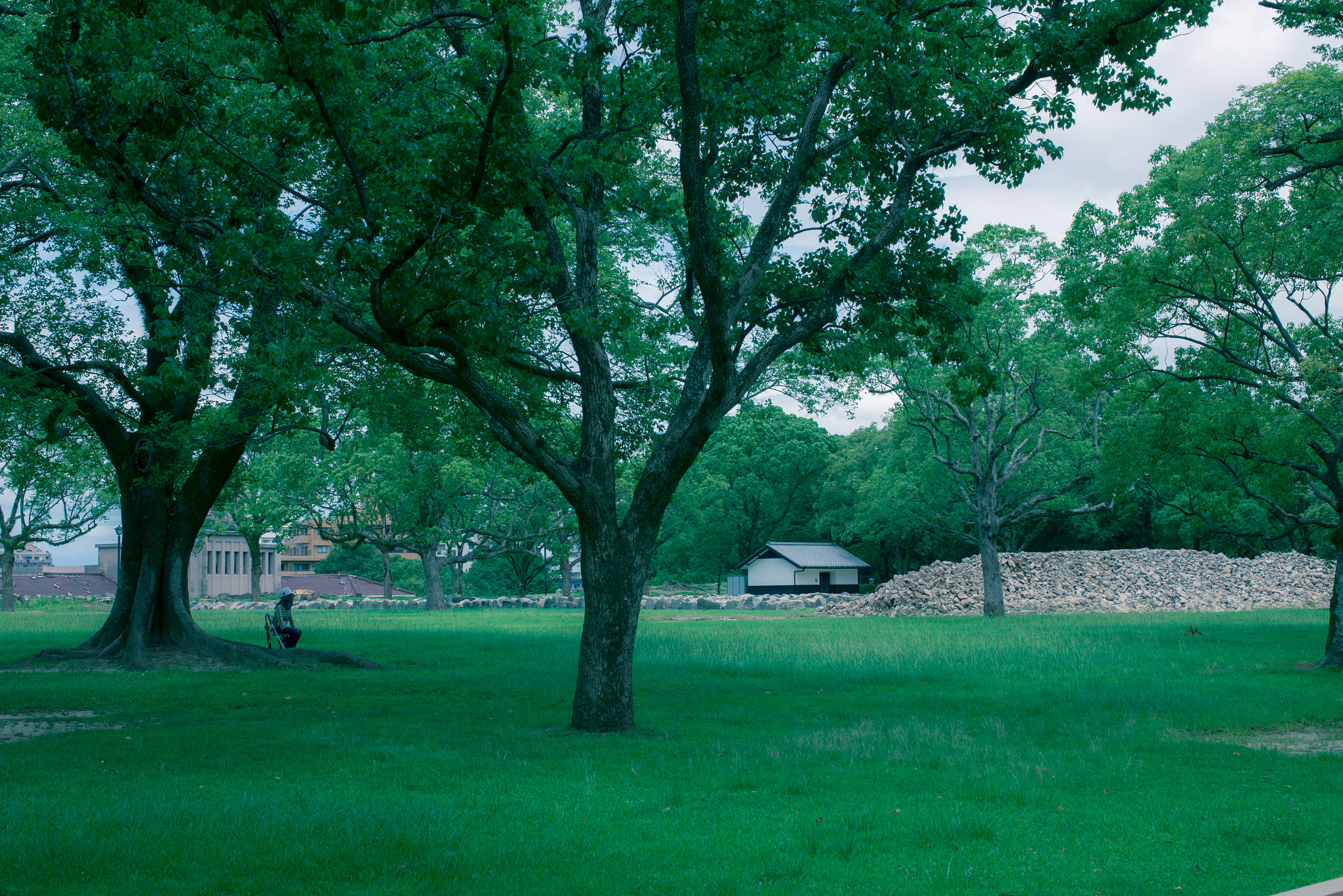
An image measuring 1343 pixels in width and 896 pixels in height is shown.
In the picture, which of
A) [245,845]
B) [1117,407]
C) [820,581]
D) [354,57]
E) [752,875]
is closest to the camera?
[752,875]

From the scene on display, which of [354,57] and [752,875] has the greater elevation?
[354,57]

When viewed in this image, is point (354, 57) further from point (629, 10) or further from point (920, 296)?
point (920, 296)

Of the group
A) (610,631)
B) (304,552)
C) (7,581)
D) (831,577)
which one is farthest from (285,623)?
(304,552)

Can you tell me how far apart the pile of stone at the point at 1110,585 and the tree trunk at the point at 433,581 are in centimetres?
2193

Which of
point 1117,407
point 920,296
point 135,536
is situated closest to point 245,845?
point 920,296

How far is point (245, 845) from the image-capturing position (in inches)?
254

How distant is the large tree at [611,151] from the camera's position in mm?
10172

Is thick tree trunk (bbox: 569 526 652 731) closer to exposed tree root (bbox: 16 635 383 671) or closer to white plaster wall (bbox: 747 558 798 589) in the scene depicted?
exposed tree root (bbox: 16 635 383 671)

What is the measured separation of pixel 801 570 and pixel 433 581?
2274cm

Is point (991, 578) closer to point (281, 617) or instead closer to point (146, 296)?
point (281, 617)

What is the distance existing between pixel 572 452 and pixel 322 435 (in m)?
4.74

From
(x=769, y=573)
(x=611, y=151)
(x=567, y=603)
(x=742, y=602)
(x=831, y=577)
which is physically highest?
(x=611, y=151)

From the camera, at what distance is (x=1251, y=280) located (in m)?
19.5

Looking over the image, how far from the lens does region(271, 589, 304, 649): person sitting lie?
19781 mm
